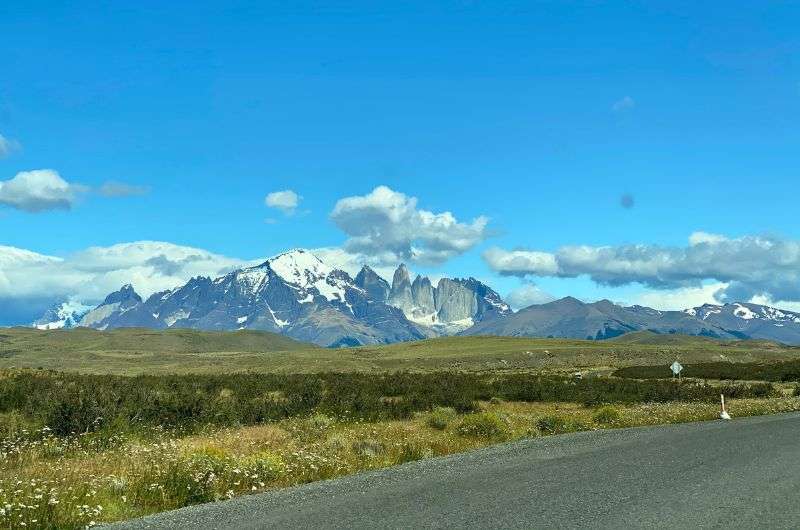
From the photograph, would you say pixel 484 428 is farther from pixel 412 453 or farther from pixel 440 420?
pixel 412 453

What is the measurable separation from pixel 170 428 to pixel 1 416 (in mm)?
7546

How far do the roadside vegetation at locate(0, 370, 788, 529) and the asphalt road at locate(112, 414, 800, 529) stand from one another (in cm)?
140

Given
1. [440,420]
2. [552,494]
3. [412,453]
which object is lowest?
[440,420]

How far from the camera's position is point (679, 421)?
29719 millimetres

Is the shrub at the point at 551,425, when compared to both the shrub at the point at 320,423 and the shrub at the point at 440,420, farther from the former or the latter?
the shrub at the point at 320,423

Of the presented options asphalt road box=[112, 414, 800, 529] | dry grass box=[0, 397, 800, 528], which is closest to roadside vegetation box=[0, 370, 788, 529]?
dry grass box=[0, 397, 800, 528]

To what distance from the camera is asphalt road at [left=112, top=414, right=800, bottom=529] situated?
34.3 feet

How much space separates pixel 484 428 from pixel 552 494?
12510 mm

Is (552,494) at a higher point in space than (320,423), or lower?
higher

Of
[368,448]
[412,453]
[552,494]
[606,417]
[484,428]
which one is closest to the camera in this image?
[552,494]

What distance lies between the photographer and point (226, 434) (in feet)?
75.6

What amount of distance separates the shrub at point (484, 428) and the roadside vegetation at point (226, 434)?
1.7 inches

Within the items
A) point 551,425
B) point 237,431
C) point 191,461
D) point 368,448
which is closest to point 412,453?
point 368,448

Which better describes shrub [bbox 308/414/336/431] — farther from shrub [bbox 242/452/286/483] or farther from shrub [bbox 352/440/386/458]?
shrub [bbox 242/452/286/483]
